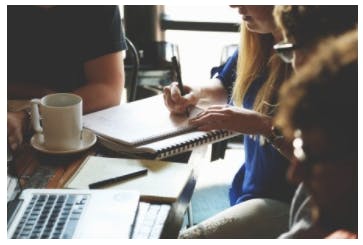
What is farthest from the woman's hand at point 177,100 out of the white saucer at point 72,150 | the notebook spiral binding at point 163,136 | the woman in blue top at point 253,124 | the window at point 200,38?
the window at point 200,38

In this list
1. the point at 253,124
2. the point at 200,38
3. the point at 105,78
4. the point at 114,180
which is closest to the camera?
the point at 114,180

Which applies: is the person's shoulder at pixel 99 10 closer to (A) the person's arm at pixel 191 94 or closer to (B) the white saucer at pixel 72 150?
(A) the person's arm at pixel 191 94

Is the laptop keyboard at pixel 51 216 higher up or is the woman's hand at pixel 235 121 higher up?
the woman's hand at pixel 235 121

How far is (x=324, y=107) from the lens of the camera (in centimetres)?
58

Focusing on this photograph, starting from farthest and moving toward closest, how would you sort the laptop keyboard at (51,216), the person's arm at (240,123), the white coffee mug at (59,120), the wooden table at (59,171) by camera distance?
the person's arm at (240,123) < the white coffee mug at (59,120) < the wooden table at (59,171) < the laptop keyboard at (51,216)

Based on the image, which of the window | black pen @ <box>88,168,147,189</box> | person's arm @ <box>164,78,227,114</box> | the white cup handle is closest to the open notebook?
black pen @ <box>88,168,147,189</box>

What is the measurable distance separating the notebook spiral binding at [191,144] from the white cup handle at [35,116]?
32 cm

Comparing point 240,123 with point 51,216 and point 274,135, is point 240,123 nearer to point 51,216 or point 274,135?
point 274,135

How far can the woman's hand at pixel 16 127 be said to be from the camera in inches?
48.7

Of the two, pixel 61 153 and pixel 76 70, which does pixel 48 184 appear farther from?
pixel 76 70

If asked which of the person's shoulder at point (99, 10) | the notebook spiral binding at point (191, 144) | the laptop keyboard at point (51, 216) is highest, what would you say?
the person's shoulder at point (99, 10)

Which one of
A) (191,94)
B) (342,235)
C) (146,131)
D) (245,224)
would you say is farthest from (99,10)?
(342,235)

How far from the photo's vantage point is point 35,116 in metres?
1.26

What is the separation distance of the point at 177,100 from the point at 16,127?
17.3 inches
